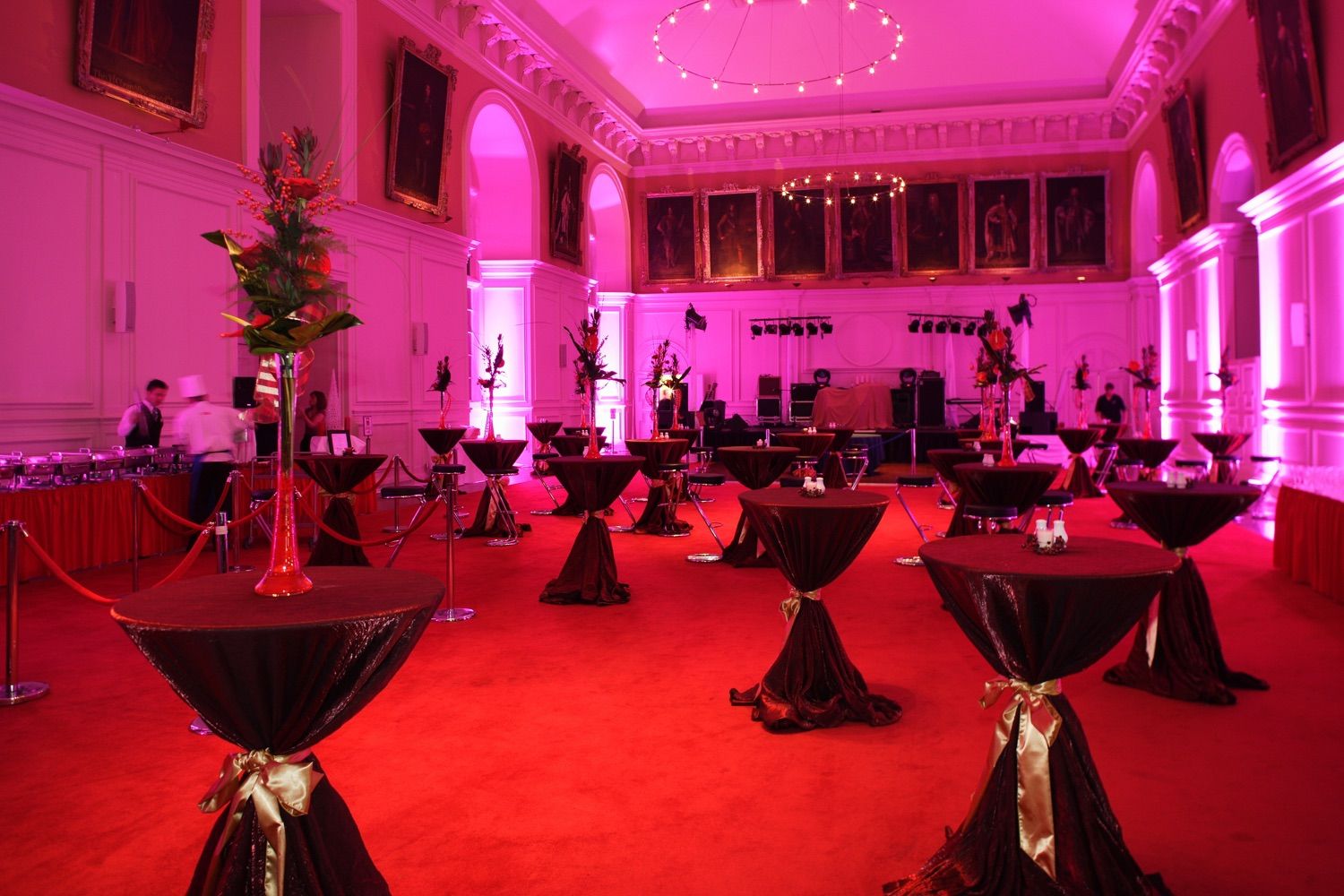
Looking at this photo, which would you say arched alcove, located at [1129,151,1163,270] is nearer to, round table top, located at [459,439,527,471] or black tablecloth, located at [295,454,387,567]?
round table top, located at [459,439,527,471]

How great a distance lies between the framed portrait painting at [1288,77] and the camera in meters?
8.39

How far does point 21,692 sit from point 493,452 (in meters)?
4.86

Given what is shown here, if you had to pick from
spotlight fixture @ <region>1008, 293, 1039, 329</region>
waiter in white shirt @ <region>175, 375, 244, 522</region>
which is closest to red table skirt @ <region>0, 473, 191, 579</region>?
waiter in white shirt @ <region>175, 375, 244, 522</region>

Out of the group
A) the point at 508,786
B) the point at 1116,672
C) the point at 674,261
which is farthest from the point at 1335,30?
the point at 674,261

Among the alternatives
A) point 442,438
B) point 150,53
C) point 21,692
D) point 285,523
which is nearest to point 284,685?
point 285,523

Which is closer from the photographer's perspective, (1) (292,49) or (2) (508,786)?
(2) (508,786)

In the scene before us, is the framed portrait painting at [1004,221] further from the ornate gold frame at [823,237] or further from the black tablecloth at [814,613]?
the black tablecloth at [814,613]

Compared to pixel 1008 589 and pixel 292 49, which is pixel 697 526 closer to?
pixel 292 49

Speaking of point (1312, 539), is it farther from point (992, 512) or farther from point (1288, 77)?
point (1288, 77)

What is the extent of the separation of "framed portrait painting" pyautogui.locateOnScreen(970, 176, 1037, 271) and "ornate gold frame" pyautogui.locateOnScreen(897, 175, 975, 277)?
5.9 inches

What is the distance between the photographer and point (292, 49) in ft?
34.7

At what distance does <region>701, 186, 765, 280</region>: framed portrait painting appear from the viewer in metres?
19.3

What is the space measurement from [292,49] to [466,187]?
9.65ft

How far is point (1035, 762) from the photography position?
93.4 inches
